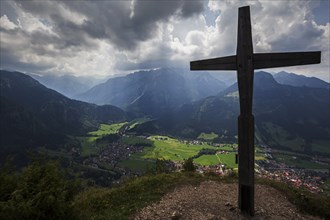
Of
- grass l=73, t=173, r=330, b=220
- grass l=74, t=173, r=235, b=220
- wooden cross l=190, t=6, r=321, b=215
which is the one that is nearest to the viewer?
wooden cross l=190, t=6, r=321, b=215

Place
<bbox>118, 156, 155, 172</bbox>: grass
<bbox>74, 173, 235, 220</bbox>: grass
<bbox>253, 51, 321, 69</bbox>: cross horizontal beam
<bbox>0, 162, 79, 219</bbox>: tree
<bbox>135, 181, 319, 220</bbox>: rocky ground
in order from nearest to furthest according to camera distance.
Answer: <bbox>0, 162, 79, 219</bbox>: tree
<bbox>253, 51, 321, 69</bbox>: cross horizontal beam
<bbox>135, 181, 319, 220</bbox>: rocky ground
<bbox>74, 173, 235, 220</bbox>: grass
<bbox>118, 156, 155, 172</bbox>: grass

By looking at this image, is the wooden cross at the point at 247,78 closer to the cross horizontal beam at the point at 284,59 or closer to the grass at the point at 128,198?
the cross horizontal beam at the point at 284,59

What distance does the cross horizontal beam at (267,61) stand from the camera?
8.39 metres

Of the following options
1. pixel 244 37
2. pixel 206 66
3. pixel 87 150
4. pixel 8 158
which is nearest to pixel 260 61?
pixel 244 37

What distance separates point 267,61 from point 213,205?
21.6 ft

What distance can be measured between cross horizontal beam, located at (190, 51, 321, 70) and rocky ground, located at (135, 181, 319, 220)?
600cm

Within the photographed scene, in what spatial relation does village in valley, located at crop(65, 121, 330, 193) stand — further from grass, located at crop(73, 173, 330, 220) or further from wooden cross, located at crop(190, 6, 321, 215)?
wooden cross, located at crop(190, 6, 321, 215)

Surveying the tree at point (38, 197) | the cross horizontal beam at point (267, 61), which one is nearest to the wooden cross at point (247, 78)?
the cross horizontal beam at point (267, 61)

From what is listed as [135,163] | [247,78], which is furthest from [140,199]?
[135,163]

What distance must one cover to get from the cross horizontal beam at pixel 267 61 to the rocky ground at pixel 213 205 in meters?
6.00

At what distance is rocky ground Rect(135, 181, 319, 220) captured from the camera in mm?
9414

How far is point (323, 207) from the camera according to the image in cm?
1087

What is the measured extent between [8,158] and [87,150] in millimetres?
179770

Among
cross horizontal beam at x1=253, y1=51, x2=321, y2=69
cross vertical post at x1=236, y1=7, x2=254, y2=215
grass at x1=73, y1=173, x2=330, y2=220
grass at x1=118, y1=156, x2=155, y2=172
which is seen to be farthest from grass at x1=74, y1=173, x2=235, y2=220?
grass at x1=118, y1=156, x2=155, y2=172
